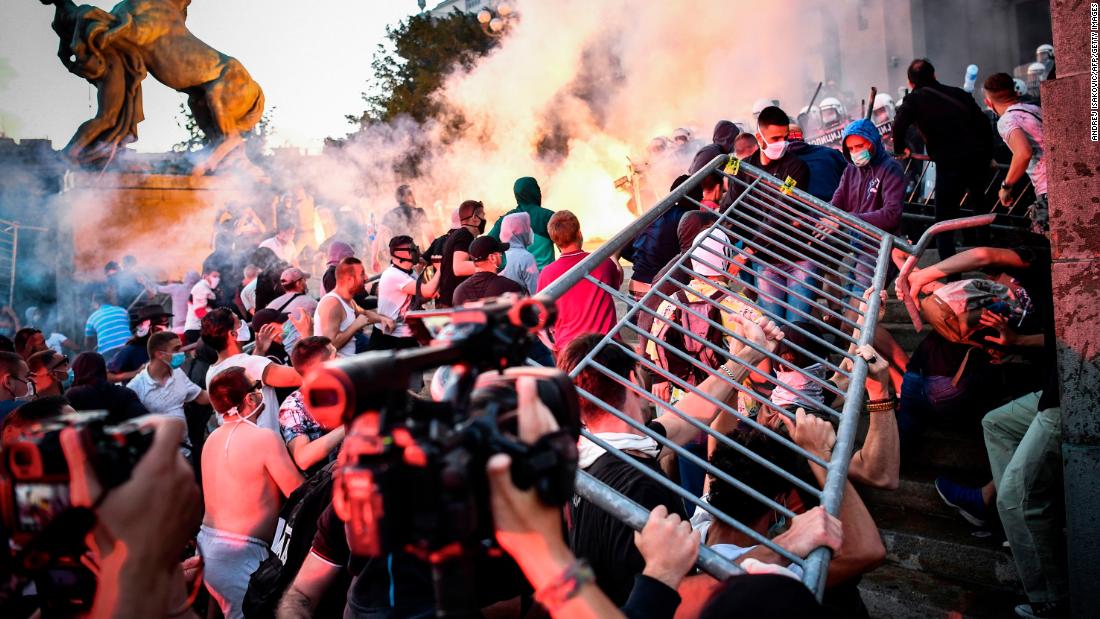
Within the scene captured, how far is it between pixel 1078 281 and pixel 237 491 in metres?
3.77

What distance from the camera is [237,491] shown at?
155 inches

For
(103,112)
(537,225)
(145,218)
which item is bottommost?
(537,225)

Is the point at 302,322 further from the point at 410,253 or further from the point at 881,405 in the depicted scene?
the point at 881,405

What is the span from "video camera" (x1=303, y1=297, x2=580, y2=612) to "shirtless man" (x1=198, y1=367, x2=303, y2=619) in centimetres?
282

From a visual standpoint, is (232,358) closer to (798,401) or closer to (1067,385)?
(798,401)

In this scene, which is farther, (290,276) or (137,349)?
(137,349)

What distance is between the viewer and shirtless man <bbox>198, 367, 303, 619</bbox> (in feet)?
12.6

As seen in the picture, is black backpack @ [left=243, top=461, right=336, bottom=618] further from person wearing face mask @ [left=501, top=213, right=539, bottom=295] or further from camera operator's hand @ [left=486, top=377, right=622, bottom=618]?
person wearing face mask @ [left=501, top=213, right=539, bottom=295]

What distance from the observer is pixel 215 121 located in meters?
17.6

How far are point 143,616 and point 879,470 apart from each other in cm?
240

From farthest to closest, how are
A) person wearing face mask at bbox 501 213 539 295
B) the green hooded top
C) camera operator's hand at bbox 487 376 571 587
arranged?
the green hooded top → person wearing face mask at bbox 501 213 539 295 → camera operator's hand at bbox 487 376 571 587

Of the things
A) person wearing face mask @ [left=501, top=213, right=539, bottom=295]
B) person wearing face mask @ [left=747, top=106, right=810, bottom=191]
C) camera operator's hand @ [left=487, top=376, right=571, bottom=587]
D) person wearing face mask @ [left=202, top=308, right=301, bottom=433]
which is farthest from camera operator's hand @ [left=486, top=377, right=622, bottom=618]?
person wearing face mask @ [left=501, top=213, right=539, bottom=295]

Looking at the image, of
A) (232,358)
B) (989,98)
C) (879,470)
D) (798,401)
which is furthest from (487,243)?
(989,98)

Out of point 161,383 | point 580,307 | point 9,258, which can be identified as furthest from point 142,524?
point 9,258
